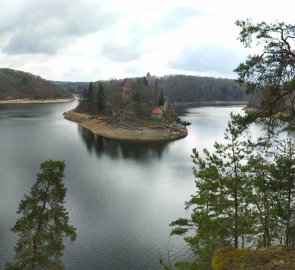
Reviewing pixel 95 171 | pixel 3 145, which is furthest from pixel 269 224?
pixel 3 145

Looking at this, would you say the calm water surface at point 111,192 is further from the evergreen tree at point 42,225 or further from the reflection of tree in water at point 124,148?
the evergreen tree at point 42,225

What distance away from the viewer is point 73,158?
59250 mm

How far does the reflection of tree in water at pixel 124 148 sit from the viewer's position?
212ft

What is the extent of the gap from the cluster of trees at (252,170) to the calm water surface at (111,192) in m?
7.64

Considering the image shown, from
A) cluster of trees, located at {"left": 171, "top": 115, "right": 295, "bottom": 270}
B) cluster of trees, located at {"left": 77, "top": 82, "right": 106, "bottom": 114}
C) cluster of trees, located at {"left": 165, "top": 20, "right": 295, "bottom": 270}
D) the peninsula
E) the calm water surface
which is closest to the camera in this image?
cluster of trees, located at {"left": 165, "top": 20, "right": 295, "bottom": 270}

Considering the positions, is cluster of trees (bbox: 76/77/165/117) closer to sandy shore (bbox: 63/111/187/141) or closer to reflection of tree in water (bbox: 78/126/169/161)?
sandy shore (bbox: 63/111/187/141)

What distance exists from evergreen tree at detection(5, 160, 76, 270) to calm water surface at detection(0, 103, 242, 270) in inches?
301

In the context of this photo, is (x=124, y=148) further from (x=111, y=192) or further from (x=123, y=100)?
(x=123, y=100)

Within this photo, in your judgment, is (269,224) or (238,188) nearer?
(238,188)

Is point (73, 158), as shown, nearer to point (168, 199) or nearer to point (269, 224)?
point (168, 199)

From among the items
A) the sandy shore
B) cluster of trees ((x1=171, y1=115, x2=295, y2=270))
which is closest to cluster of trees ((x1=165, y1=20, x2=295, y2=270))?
cluster of trees ((x1=171, y1=115, x2=295, y2=270))

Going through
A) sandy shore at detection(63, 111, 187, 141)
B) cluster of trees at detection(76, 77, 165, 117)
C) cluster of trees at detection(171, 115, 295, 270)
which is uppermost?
cluster of trees at detection(76, 77, 165, 117)

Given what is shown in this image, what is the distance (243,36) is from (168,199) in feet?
96.9

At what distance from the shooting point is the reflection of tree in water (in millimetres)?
64500
